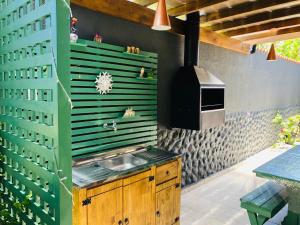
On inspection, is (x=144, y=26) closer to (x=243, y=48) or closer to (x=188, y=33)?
(x=188, y=33)

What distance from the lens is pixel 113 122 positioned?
2.95 metres

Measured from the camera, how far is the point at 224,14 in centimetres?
377

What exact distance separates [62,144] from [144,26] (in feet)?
8.36

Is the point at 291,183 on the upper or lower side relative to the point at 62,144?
lower

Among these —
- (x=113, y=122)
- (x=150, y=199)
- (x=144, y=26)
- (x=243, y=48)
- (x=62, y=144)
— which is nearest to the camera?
(x=62, y=144)

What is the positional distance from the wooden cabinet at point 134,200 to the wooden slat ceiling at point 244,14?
2.06 metres

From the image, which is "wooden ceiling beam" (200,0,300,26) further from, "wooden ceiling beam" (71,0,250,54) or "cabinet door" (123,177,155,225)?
"cabinet door" (123,177,155,225)

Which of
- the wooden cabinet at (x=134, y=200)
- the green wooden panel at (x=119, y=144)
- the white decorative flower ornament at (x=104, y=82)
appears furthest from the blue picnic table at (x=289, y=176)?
the white decorative flower ornament at (x=104, y=82)

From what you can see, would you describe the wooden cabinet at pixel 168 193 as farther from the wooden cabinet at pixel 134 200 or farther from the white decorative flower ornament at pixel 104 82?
the white decorative flower ornament at pixel 104 82

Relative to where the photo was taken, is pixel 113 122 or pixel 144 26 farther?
pixel 144 26

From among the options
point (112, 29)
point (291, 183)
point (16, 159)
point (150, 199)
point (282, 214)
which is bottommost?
point (282, 214)

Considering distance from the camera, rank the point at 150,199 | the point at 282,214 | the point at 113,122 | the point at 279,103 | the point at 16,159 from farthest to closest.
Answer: the point at 279,103
the point at 282,214
the point at 113,122
the point at 150,199
the point at 16,159

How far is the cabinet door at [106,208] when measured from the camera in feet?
6.95

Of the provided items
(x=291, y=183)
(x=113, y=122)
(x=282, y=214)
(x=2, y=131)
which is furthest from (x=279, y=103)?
(x=2, y=131)
